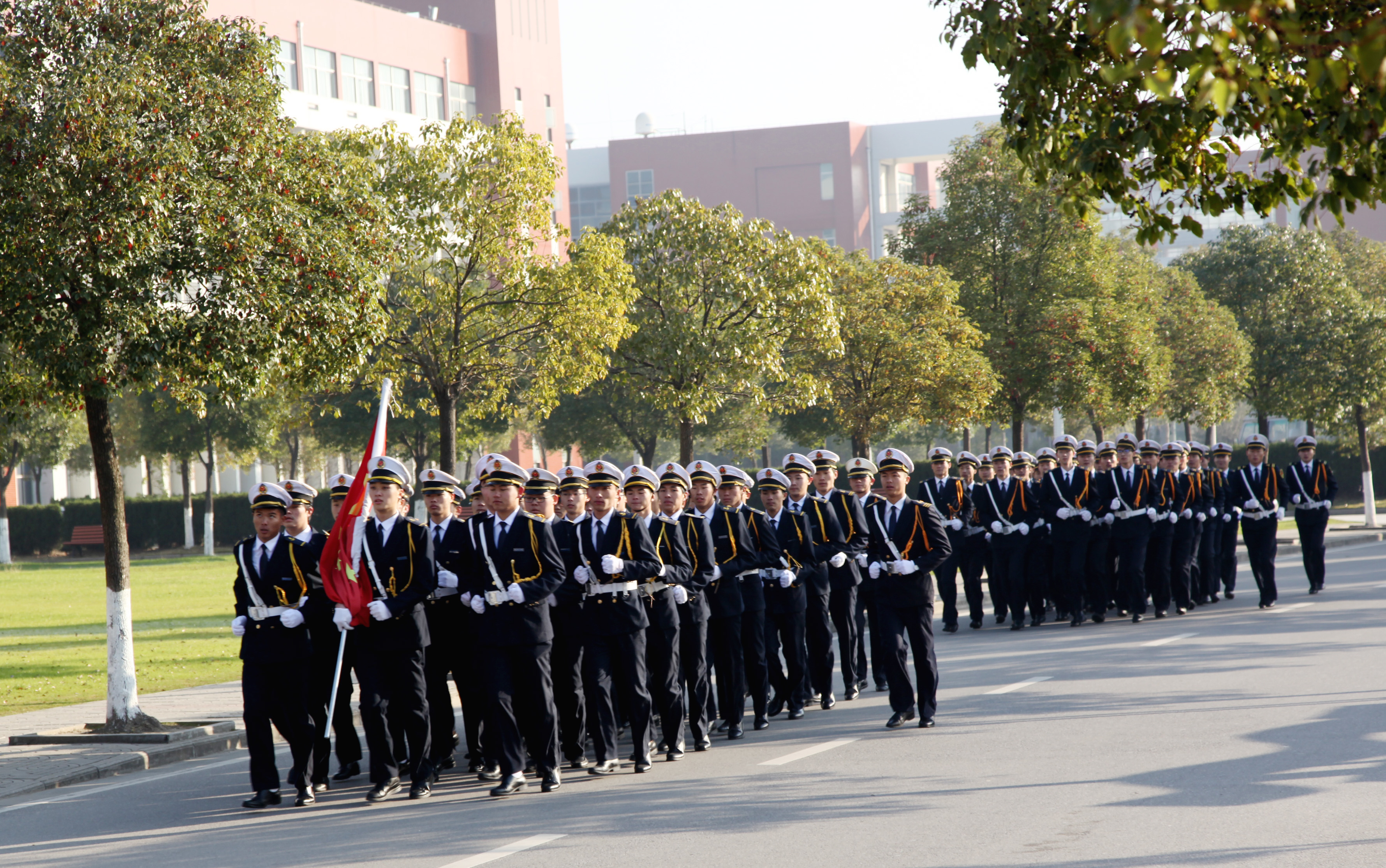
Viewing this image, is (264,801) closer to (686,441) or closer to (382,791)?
(382,791)

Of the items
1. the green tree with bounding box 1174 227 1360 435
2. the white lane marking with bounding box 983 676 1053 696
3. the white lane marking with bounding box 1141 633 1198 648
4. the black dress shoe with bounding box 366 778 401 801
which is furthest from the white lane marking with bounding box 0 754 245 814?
the green tree with bounding box 1174 227 1360 435

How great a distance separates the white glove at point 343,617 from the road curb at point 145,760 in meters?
2.75

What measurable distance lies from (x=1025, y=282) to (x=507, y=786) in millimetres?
20286

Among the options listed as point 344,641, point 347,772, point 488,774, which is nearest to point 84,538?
point 347,772

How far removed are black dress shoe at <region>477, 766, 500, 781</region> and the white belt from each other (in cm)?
141

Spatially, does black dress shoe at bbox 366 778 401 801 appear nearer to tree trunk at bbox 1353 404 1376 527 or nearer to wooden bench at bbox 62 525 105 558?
tree trunk at bbox 1353 404 1376 527

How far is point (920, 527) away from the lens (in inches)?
407

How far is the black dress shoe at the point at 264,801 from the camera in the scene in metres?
8.47

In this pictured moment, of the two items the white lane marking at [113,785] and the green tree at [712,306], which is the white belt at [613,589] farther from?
the green tree at [712,306]

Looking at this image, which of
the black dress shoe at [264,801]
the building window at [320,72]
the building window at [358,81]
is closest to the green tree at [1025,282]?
the black dress shoe at [264,801]

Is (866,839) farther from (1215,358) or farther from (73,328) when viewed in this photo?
(1215,358)

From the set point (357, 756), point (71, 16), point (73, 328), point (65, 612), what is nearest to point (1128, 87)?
point (357, 756)

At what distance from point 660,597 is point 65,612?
61.4 feet

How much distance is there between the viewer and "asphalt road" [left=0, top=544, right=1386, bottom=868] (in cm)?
666
